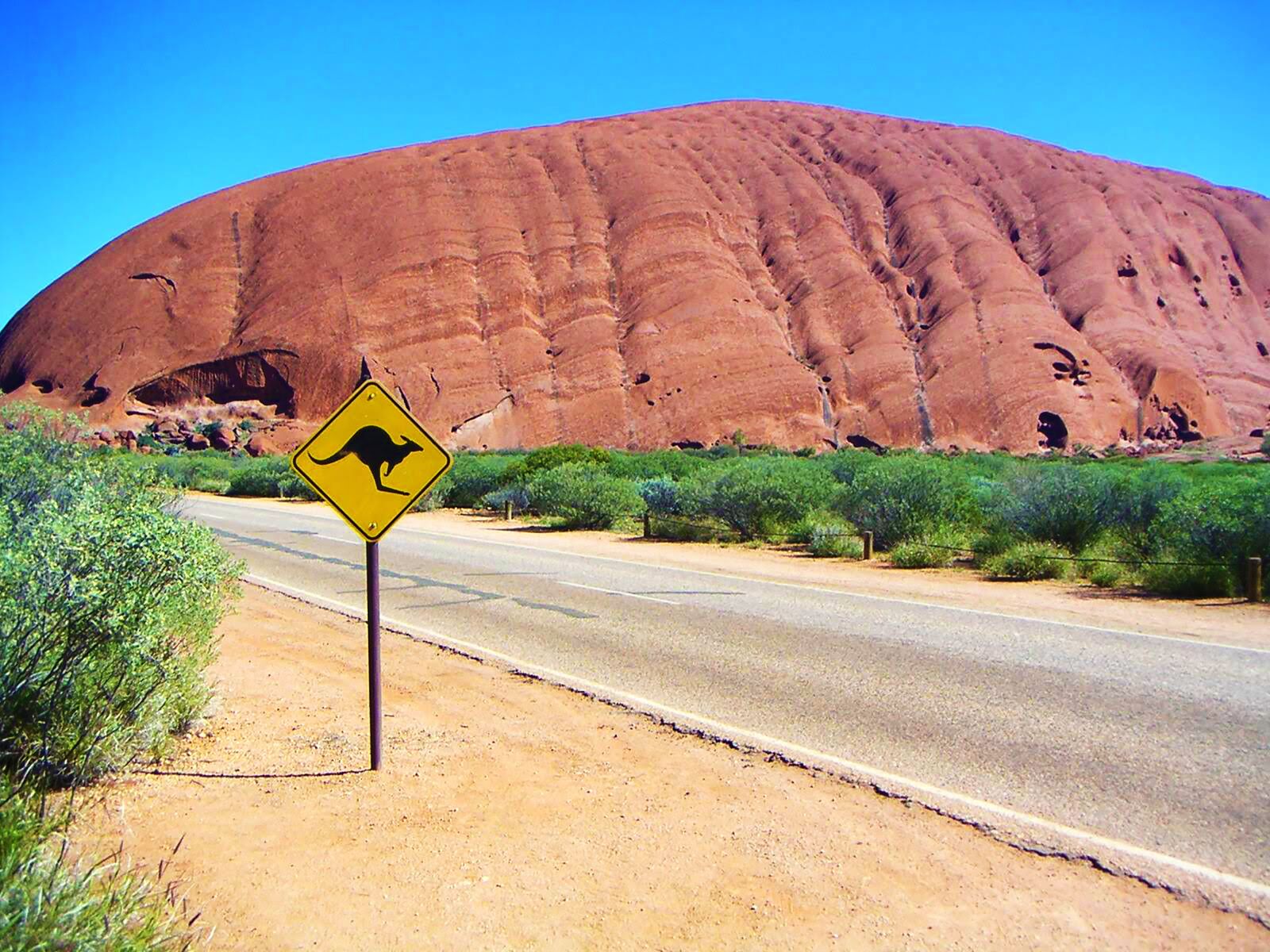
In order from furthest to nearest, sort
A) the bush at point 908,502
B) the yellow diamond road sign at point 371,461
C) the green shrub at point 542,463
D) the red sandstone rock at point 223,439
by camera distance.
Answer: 1. the red sandstone rock at point 223,439
2. the green shrub at point 542,463
3. the bush at point 908,502
4. the yellow diamond road sign at point 371,461

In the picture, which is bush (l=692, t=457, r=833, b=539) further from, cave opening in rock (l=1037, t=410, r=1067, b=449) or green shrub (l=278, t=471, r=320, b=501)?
cave opening in rock (l=1037, t=410, r=1067, b=449)

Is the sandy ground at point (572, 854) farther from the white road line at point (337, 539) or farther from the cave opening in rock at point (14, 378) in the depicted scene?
the cave opening in rock at point (14, 378)

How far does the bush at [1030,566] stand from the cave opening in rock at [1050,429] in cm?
5175

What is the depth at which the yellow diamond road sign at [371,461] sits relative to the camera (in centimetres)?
525

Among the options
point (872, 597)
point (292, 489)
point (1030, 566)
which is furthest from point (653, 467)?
point (872, 597)

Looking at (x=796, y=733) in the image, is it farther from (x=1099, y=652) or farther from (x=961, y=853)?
(x=1099, y=652)

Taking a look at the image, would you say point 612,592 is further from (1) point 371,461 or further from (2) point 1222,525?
(2) point 1222,525

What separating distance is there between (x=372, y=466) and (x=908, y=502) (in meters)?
13.6

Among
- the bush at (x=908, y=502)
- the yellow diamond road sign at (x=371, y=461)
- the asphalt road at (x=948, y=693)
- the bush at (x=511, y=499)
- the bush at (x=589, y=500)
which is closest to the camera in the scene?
the asphalt road at (x=948, y=693)

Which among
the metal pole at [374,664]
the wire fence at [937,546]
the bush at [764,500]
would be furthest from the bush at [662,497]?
the metal pole at [374,664]

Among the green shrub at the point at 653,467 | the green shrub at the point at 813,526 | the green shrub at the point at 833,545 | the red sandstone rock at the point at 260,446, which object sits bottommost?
the green shrub at the point at 833,545

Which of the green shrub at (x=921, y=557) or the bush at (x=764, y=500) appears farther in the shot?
the bush at (x=764, y=500)

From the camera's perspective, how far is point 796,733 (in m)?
6.29

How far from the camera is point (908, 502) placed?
1742cm
